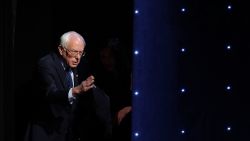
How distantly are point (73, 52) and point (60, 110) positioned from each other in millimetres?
407

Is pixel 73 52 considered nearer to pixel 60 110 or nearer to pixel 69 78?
pixel 69 78

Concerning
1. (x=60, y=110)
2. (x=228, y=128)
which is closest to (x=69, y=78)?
(x=60, y=110)

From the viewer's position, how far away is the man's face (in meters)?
4.07

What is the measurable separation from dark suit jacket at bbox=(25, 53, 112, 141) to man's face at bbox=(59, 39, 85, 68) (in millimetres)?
58

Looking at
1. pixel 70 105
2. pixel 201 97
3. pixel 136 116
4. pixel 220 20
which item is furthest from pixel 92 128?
pixel 220 20

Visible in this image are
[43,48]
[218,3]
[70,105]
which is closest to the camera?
[218,3]

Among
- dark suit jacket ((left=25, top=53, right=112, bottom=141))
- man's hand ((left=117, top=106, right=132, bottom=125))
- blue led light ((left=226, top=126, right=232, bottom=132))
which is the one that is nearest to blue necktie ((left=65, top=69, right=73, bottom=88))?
dark suit jacket ((left=25, top=53, right=112, bottom=141))

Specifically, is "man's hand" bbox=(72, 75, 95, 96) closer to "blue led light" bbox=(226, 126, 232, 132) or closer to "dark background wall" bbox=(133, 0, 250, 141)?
"dark background wall" bbox=(133, 0, 250, 141)

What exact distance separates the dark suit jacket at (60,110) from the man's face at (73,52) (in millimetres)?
58

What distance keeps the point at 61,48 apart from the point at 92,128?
0.60 m

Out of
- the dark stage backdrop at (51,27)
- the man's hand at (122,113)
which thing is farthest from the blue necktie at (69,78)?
the dark stage backdrop at (51,27)

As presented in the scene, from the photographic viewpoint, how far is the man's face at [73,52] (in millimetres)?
4066

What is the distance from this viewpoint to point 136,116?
12.2 feet

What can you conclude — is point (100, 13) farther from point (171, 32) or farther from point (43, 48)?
point (171, 32)
